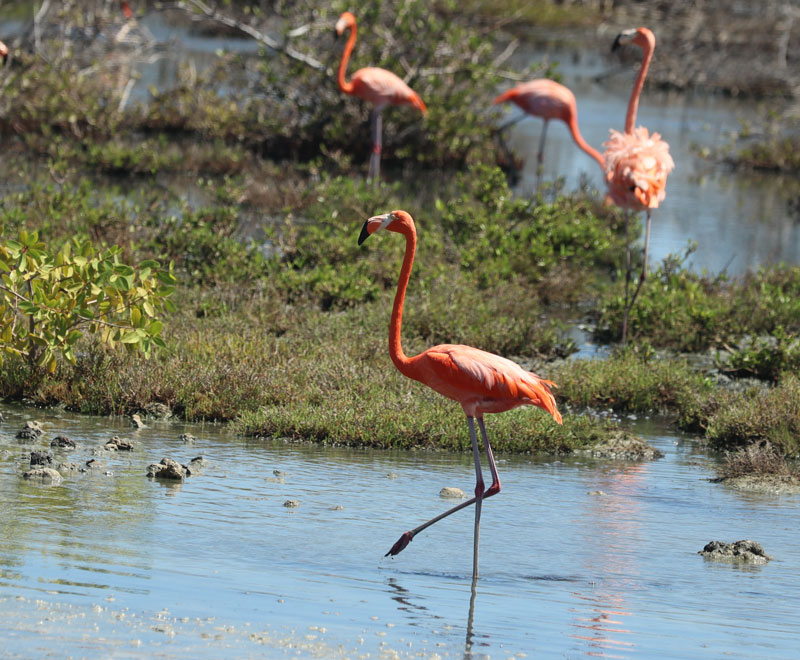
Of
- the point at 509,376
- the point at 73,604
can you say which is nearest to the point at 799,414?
the point at 509,376

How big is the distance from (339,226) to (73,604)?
7481 mm

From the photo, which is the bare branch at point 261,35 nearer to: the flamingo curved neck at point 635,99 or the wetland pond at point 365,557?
the flamingo curved neck at point 635,99

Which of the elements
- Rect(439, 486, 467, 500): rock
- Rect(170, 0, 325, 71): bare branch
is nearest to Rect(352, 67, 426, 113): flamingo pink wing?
Rect(170, 0, 325, 71): bare branch

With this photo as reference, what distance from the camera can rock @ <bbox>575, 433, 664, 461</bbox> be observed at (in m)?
7.86

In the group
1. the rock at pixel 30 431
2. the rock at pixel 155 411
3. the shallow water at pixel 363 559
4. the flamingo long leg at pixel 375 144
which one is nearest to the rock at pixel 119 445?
the shallow water at pixel 363 559

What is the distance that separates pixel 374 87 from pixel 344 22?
0.86 metres

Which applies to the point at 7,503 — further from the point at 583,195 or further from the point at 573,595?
the point at 583,195

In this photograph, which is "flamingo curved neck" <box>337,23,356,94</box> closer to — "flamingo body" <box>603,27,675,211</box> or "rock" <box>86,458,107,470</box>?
"flamingo body" <box>603,27,675,211</box>

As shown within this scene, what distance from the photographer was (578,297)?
12.0 metres

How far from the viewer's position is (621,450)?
7.88 metres

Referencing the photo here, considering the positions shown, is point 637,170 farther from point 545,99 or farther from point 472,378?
point 545,99

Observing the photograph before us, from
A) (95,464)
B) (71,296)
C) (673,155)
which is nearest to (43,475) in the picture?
(95,464)

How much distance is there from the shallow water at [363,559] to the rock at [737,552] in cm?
8

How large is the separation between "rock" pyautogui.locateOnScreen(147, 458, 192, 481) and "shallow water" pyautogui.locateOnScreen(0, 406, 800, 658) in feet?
0.17
